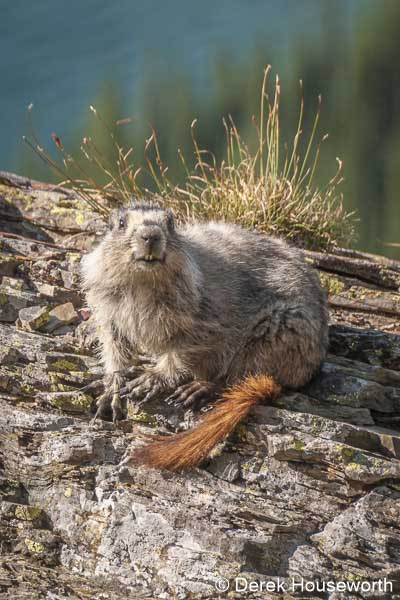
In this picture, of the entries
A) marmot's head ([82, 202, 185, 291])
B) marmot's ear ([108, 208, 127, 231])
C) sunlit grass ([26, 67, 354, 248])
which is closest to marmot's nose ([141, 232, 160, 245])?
marmot's head ([82, 202, 185, 291])

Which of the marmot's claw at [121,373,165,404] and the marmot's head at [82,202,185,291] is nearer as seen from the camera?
the marmot's head at [82,202,185,291]

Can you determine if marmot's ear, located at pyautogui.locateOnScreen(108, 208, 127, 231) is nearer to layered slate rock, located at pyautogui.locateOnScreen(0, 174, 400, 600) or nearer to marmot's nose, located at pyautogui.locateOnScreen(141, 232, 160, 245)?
marmot's nose, located at pyautogui.locateOnScreen(141, 232, 160, 245)

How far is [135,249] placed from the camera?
5.60 meters

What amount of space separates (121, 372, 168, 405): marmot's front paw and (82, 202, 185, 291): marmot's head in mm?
677

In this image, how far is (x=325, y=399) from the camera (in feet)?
20.0

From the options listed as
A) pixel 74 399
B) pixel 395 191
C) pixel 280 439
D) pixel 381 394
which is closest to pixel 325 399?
pixel 381 394

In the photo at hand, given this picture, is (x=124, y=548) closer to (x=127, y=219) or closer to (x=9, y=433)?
(x=9, y=433)

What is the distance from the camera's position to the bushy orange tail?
17.0 feet

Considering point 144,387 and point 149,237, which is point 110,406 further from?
point 149,237

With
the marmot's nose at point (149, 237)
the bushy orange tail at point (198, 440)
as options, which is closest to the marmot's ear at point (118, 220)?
the marmot's nose at point (149, 237)

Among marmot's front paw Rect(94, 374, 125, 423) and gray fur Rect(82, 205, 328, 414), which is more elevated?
gray fur Rect(82, 205, 328, 414)
